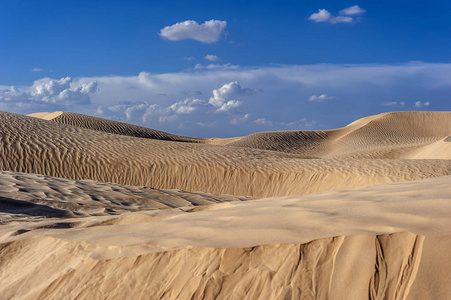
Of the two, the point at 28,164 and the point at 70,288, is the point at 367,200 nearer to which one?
the point at 70,288

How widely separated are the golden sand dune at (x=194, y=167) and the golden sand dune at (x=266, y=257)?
372 inches

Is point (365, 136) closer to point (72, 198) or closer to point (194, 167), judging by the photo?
point (194, 167)

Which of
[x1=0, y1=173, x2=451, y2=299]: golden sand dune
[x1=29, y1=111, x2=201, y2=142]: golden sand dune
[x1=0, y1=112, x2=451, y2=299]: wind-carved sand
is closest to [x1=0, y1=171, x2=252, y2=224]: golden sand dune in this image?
[x1=0, y1=112, x2=451, y2=299]: wind-carved sand

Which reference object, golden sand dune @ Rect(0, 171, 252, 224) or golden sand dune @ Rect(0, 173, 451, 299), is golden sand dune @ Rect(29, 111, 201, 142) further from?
golden sand dune @ Rect(0, 173, 451, 299)

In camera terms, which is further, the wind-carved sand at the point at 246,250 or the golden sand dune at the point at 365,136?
the golden sand dune at the point at 365,136

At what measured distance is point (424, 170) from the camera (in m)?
12.1

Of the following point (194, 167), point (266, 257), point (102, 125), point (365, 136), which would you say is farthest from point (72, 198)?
point (365, 136)

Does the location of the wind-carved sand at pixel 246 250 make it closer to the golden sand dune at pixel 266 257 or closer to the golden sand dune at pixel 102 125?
the golden sand dune at pixel 266 257

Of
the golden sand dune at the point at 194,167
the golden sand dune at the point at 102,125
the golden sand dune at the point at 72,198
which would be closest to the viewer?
the golden sand dune at the point at 72,198

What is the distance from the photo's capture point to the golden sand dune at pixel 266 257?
2232 mm

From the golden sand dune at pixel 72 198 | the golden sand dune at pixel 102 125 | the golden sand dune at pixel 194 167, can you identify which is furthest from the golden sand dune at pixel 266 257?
the golden sand dune at pixel 102 125

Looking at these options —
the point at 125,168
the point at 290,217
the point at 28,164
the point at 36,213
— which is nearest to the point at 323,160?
the point at 125,168

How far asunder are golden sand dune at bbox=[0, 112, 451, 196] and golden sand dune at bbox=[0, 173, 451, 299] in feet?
31.0

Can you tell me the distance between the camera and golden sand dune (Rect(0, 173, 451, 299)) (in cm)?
223
